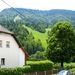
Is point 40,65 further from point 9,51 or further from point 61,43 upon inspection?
point 61,43

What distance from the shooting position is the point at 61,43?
67188 millimetres

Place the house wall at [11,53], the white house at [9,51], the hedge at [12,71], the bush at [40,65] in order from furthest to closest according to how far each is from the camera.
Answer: the house wall at [11,53]
the bush at [40,65]
the white house at [9,51]
the hedge at [12,71]

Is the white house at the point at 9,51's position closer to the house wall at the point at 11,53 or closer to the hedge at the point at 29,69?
the house wall at the point at 11,53

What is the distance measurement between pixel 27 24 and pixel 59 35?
348 ft

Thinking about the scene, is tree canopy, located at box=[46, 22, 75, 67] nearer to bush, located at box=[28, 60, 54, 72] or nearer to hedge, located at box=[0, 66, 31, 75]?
bush, located at box=[28, 60, 54, 72]

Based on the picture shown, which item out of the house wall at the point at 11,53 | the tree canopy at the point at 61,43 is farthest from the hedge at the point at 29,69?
the tree canopy at the point at 61,43

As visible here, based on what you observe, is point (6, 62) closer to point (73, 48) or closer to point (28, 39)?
point (73, 48)

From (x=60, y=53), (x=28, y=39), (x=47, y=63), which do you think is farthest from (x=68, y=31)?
(x=28, y=39)

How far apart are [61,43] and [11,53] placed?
22.2m

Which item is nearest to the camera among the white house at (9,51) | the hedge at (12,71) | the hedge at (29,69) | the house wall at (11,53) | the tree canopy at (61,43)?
the hedge at (12,71)

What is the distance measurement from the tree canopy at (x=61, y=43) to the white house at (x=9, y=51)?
1613cm

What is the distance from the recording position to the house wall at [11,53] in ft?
148

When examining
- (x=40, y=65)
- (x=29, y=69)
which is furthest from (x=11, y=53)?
(x=29, y=69)

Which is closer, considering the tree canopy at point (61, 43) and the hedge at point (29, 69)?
the hedge at point (29, 69)
